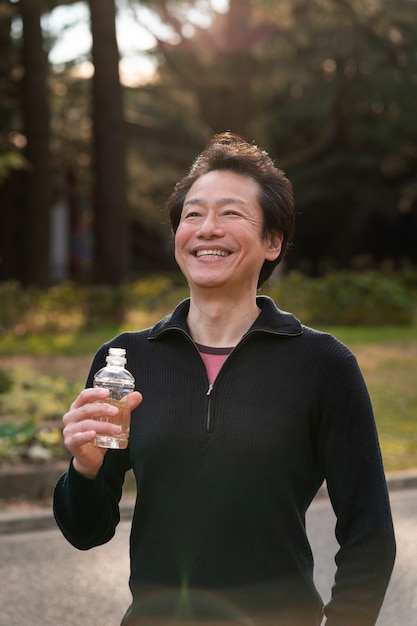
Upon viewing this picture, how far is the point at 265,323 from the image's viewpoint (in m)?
2.86

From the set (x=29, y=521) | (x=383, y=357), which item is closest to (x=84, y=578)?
(x=29, y=521)

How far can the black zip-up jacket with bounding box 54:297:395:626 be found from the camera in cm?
264

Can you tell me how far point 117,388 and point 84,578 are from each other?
4154mm

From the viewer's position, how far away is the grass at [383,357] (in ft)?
36.1

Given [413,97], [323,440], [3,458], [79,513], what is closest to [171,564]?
[79,513]

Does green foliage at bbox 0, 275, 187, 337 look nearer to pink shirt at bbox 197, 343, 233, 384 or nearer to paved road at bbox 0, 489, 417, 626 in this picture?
paved road at bbox 0, 489, 417, 626

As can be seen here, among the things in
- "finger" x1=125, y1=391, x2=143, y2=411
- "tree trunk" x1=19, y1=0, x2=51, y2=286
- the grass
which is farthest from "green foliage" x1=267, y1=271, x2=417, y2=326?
"finger" x1=125, y1=391, x2=143, y2=411

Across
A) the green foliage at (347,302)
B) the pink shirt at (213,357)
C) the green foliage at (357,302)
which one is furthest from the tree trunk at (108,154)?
the pink shirt at (213,357)

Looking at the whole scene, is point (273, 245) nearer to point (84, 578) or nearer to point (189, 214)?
point (189, 214)

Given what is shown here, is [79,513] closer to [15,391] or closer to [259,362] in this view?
[259,362]

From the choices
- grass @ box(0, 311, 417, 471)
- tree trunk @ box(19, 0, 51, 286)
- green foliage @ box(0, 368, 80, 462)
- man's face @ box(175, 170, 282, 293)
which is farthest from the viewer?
tree trunk @ box(19, 0, 51, 286)

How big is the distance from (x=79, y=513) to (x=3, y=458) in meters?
5.93

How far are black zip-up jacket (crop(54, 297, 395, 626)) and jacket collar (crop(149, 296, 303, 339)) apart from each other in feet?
0.04

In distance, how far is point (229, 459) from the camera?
2686 mm
